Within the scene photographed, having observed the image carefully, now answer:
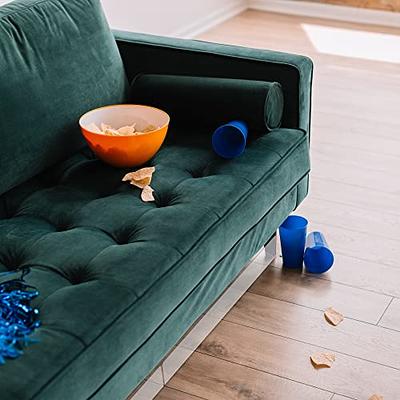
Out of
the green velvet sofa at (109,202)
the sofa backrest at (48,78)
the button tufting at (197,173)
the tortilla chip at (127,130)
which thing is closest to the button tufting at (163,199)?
the green velvet sofa at (109,202)

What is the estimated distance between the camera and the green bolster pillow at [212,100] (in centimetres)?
243

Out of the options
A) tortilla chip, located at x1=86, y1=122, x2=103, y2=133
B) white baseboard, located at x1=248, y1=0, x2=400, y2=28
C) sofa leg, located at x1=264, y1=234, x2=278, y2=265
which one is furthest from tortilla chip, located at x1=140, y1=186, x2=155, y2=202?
white baseboard, located at x1=248, y1=0, x2=400, y2=28

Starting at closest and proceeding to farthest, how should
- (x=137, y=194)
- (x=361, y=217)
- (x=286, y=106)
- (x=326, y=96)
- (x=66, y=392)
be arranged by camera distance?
(x=66, y=392) < (x=137, y=194) < (x=286, y=106) < (x=361, y=217) < (x=326, y=96)

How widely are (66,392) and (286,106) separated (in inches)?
51.3

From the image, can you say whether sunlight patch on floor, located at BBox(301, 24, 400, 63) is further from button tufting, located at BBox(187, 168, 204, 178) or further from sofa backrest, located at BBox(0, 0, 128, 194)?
button tufting, located at BBox(187, 168, 204, 178)

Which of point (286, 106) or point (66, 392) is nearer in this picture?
point (66, 392)

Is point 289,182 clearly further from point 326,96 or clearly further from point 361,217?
point 326,96

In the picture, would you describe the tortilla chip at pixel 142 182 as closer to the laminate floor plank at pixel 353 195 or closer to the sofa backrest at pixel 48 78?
the sofa backrest at pixel 48 78

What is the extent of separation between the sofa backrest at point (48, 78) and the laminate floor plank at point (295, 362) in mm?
705

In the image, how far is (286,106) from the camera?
2.55 m

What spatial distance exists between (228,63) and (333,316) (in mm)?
838

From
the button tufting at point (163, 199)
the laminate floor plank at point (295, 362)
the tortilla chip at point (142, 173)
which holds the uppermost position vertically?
the tortilla chip at point (142, 173)

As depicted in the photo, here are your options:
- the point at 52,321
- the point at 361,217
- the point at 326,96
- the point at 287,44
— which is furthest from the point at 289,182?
the point at 287,44

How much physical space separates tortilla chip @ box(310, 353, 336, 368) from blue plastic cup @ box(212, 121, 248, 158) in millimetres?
598
